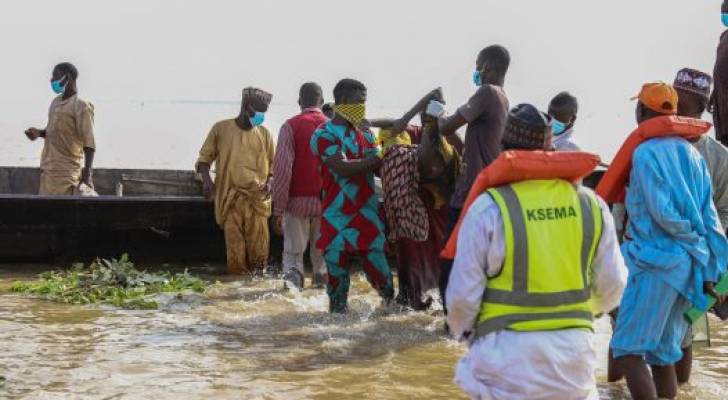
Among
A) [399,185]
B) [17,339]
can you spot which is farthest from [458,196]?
[17,339]

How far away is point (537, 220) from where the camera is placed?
3.22 meters

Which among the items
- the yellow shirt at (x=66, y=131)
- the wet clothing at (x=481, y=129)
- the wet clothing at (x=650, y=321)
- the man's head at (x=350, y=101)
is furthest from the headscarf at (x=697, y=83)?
the yellow shirt at (x=66, y=131)

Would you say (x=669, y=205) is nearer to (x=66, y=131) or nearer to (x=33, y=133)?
(x=66, y=131)

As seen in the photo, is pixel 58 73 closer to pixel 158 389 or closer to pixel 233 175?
pixel 233 175

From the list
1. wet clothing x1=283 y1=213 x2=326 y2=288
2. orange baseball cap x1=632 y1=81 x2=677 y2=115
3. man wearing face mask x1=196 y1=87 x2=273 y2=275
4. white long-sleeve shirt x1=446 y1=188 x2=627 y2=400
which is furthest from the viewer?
man wearing face mask x1=196 y1=87 x2=273 y2=275

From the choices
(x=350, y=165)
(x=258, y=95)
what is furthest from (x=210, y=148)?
(x=350, y=165)

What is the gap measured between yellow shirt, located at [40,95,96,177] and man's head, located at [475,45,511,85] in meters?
5.11

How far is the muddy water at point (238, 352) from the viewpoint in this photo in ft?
17.2

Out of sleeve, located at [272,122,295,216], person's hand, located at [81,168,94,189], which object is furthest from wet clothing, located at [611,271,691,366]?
person's hand, located at [81,168,94,189]

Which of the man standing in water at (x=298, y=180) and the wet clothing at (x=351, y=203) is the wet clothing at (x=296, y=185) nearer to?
the man standing in water at (x=298, y=180)

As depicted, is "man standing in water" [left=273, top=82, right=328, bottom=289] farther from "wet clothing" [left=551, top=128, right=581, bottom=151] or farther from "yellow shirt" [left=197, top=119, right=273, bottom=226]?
"wet clothing" [left=551, top=128, right=581, bottom=151]

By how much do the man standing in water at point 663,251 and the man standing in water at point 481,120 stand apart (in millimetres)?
1746

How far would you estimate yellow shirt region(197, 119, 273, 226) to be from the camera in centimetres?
914

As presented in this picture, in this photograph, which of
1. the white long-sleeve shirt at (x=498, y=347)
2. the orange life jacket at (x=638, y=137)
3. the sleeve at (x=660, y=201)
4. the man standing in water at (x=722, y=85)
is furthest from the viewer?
the man standing in water at (x=722, y=85)
